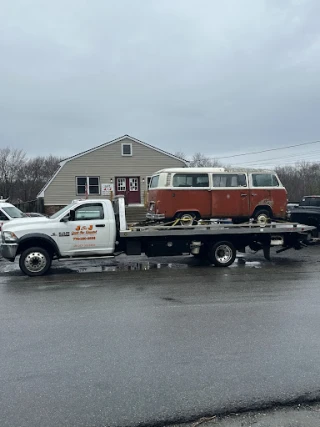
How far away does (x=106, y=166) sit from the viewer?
99.7 ft

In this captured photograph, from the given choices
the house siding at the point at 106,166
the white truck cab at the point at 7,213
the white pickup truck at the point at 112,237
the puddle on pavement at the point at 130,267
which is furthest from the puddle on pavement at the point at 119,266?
the house siding at the point at 106,166

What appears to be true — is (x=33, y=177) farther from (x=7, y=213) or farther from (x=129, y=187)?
(x=7, y=213)

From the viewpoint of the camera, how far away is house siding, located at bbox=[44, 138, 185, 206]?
2991 cm

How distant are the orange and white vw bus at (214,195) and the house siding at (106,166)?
1767 cm

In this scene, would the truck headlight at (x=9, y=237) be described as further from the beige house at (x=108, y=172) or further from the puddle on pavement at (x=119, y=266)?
the beige house at (x=108, y=172)

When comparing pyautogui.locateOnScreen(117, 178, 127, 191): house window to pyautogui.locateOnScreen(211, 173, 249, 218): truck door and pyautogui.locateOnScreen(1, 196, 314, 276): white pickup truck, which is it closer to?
pyautogui.locateOnScreen(1, 196, 314, 276): white pickup truck

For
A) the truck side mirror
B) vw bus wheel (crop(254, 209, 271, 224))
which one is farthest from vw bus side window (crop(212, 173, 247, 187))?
the truck side mirror

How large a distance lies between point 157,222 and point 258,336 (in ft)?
23.5

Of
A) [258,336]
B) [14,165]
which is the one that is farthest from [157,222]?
[14,165]

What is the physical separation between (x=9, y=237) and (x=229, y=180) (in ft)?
21.8

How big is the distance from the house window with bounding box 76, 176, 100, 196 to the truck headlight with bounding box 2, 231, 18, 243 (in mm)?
19926

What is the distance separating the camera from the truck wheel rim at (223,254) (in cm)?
1177

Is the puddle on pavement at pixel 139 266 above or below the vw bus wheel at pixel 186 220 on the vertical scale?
below

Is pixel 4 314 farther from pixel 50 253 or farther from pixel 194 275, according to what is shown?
pixel 194 275
